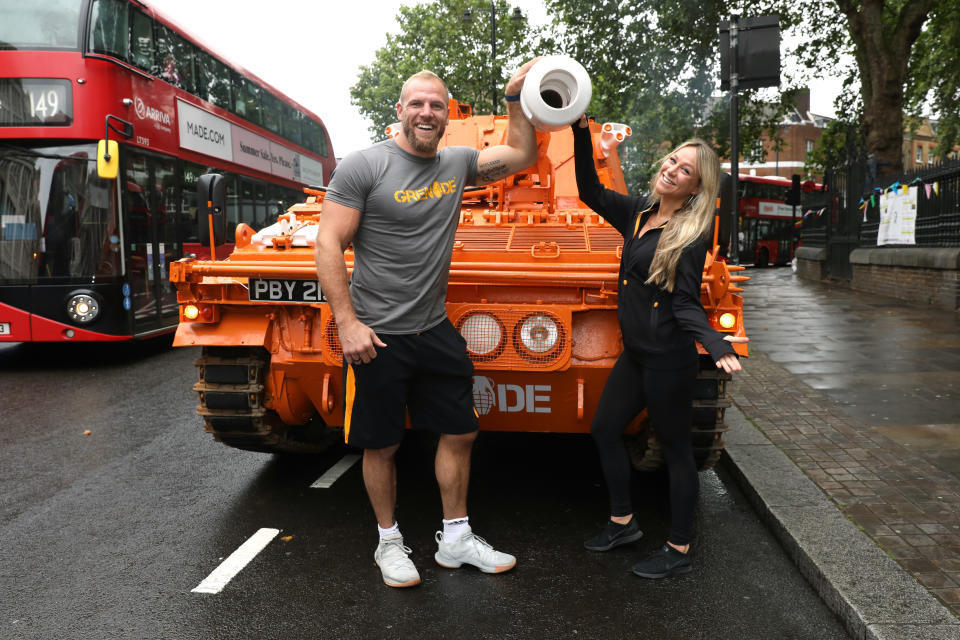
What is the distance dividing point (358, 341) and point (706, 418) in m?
1.77

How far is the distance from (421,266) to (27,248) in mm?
7318

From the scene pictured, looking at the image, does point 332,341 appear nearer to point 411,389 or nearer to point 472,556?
point 411,389

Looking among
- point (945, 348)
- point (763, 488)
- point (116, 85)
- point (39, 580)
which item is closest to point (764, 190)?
point (945, 348)

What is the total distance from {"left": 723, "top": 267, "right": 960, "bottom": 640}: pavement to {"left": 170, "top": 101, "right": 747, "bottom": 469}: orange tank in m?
0.66

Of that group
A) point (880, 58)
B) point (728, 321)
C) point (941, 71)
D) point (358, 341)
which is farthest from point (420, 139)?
point (941, 71)

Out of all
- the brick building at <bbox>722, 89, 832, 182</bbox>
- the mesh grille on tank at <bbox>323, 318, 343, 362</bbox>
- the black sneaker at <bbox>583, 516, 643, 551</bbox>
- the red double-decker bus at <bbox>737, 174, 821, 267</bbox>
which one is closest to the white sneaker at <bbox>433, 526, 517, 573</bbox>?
the black sneaker at <bbox>583, 516, 643, 551</bbox>

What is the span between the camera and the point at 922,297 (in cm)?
1314

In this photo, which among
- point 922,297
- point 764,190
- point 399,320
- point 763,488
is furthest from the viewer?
point 764,190

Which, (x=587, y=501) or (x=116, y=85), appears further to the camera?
(x=116, y=85)

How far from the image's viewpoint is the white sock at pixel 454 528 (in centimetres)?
351

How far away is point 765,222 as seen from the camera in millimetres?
32219

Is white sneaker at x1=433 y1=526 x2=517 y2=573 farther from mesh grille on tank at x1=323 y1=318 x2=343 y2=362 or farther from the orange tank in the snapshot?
mesh grille on tank at x1=323 y1=318 x2=343 y2=362

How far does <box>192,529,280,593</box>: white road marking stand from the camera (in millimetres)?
3320

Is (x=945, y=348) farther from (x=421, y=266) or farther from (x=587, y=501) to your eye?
(x=421, y=266)
